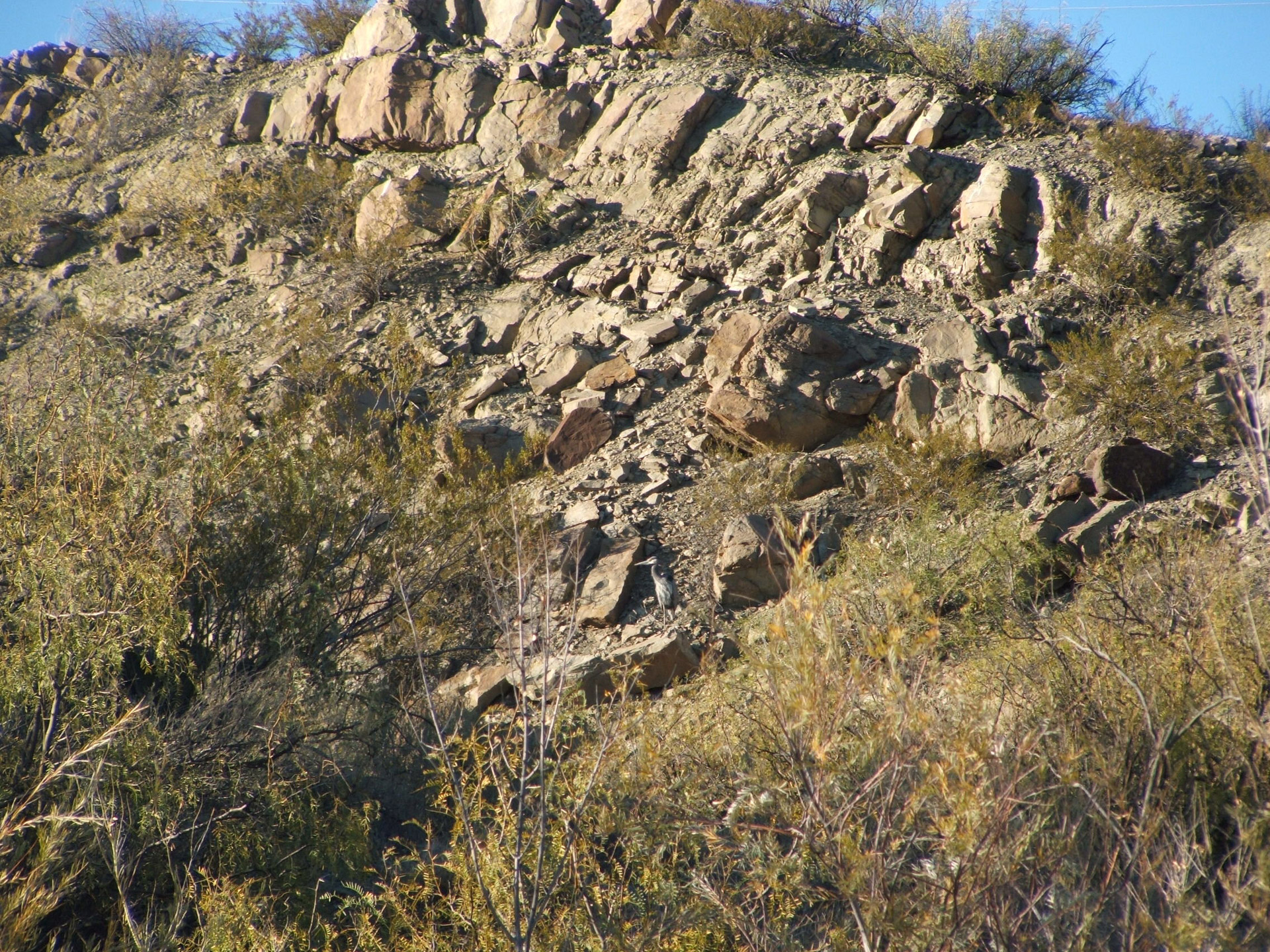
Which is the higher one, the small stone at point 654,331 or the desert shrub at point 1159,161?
the desert shrub at point 1159,161

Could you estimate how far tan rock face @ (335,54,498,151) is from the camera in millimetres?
13836

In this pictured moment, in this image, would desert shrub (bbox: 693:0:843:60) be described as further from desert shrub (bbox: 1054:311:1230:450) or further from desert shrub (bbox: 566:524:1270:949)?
desert shrub (bbox: 566:524:1270:949)

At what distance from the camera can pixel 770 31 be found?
42.1 feet

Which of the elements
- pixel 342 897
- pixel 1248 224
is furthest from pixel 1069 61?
pixel 342 897

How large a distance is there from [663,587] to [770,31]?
9614mm

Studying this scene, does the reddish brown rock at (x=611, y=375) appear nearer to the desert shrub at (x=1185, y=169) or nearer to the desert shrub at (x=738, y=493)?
the desert shrub at (x=738, y=493)

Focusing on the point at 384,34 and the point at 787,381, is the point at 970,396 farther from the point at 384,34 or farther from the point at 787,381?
the point at 384,34

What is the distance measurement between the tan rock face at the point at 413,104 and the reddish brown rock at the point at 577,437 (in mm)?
7000

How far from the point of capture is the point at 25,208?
1560 centimetres

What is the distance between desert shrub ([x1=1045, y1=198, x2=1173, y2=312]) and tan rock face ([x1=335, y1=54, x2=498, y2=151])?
356 inches

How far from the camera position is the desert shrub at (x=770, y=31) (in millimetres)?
12727

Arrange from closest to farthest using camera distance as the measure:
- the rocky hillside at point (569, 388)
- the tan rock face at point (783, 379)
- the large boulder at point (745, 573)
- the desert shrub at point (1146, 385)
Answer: the rocky hillside at point (569, 388)
the large boulder at point (745, 573)
the desert shrub at point (1146, 385)
the tan rock face at point (783, 379)

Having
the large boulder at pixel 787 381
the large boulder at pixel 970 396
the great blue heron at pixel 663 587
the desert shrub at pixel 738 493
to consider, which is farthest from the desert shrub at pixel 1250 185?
the great blue heron at pixel 663 587

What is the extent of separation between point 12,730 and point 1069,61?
12.7 m
